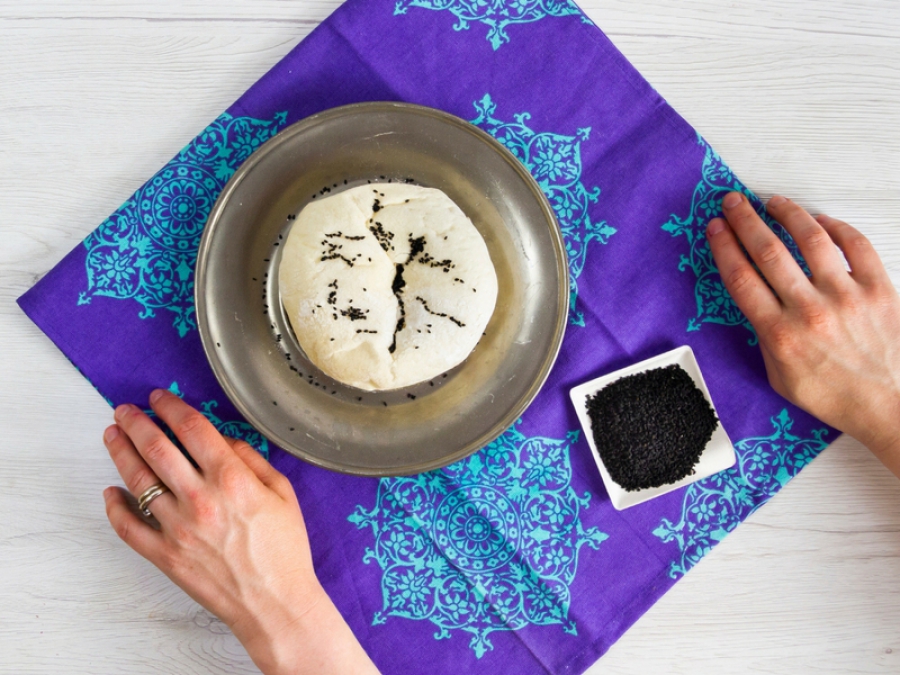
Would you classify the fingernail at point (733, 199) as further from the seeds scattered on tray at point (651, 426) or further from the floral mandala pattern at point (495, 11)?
the floral mandala pattern at point (495, 11)

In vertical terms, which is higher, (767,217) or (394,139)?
(394,139)

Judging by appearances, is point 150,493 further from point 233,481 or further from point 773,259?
point 773,259

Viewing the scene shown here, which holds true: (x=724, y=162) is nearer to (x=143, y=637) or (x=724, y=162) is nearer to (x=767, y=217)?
(x=767, y=217)

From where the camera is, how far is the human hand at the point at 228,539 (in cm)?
104

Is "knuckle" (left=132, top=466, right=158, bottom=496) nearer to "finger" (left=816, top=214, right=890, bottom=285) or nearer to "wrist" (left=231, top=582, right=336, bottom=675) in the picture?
"wrist" (left=231, top=582, right=336, bottom=675)

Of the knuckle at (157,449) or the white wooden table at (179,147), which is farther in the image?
the white wooden table at (179,147)

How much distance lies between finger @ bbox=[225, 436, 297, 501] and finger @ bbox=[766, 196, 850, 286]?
40.1 inches

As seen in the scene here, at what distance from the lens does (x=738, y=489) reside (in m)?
1.17

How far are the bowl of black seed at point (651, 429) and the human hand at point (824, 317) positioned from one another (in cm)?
15

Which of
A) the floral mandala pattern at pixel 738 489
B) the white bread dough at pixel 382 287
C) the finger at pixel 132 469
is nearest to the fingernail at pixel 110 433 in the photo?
the finger at pixel 132 469

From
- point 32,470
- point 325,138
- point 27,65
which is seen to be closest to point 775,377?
point 325,138

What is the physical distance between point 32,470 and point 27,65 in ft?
2.46

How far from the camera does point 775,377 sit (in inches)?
45.3

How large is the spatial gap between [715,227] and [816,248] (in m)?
0.18
